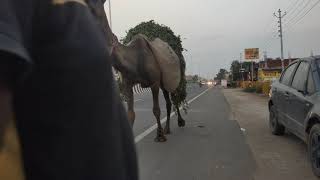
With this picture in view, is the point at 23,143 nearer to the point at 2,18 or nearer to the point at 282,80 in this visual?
the point at 2,18

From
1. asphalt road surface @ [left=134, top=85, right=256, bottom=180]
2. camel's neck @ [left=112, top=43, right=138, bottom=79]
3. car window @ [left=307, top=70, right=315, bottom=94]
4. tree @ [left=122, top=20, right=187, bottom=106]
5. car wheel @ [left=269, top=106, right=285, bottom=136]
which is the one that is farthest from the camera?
tree @ [left=122, top=20, right=187, bottom=106]

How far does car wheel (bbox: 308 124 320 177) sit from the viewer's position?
7465mm

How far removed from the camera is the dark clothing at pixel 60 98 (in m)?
1.07

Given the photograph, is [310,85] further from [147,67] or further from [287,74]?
[147,67]

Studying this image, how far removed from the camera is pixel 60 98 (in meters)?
1.08

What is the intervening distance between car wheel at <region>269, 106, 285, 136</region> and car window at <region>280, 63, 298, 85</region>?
81 centimetres

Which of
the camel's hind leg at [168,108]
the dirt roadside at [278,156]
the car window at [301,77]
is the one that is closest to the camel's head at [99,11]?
the dirt roadside at [278,156]

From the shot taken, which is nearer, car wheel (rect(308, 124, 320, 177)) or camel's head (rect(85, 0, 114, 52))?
camel's head (rect(85, 0, 114, 52))

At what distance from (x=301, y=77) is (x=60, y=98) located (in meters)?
8.90

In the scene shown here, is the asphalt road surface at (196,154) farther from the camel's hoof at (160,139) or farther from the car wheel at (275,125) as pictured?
the car wheel at (275,125)

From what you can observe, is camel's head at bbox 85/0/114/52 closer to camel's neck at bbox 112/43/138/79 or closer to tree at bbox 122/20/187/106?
camel's neck at bbox 112/43/138/79

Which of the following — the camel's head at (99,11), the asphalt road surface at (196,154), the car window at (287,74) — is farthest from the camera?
the car window at (287,74)

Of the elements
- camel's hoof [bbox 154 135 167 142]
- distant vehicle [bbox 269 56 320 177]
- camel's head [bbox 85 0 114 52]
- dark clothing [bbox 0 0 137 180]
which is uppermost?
camel's head [bbox 85 0 114 52]

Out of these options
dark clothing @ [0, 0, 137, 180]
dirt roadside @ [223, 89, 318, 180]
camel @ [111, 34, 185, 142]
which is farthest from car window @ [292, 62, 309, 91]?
dark clothing @ [0, 0, 137, 180]
